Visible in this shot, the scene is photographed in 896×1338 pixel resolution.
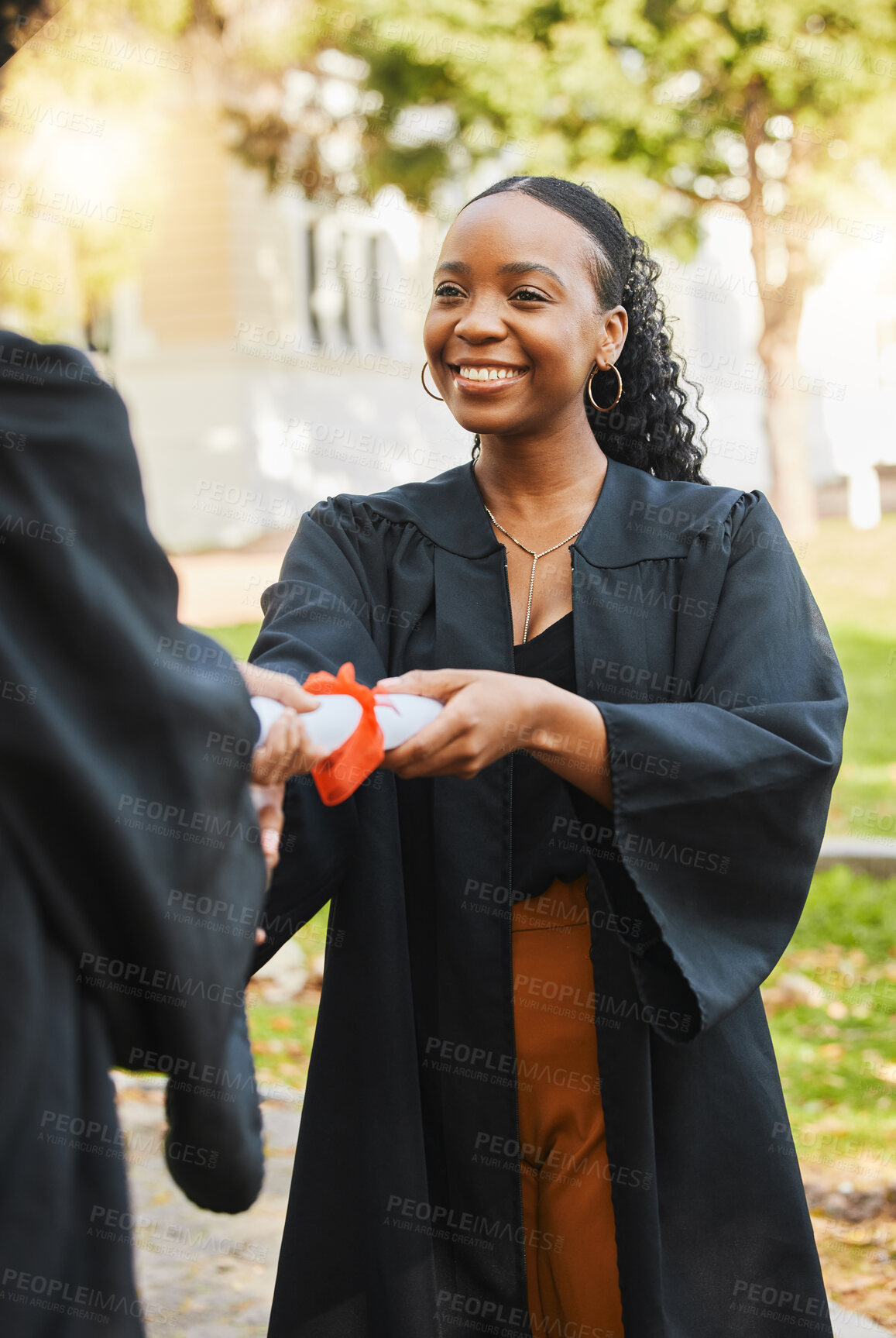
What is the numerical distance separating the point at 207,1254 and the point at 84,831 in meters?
3.41

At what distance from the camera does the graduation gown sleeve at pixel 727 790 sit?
2287 millimetres

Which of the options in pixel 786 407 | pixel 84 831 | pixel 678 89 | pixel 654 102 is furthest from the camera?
pixel 786 407

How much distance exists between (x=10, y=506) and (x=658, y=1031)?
1.46m

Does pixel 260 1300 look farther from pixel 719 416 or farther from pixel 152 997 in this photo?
pixel 719 416

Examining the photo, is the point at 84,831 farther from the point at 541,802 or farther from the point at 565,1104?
the point at 565,1104

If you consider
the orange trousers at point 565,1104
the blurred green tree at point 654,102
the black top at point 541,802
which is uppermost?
the blurred green tree at point 654,102

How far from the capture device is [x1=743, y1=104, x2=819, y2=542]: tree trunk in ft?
48.5

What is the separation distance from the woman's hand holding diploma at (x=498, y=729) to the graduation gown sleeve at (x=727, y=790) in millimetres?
46

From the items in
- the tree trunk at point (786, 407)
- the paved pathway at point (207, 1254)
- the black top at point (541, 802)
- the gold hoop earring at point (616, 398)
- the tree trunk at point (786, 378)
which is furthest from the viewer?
the tree trunk at point (786, 407)

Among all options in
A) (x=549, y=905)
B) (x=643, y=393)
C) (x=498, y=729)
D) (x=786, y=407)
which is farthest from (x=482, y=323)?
(x=786, y=407)

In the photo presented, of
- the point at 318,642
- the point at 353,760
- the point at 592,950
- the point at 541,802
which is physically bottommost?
the point at 592,950

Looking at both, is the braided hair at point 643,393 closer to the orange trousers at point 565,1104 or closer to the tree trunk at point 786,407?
the orange trousers at point 565,1104

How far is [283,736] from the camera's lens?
2.04 meters

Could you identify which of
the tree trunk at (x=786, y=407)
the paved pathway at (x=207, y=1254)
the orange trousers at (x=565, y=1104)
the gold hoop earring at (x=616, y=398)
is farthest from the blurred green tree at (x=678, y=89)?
the orange trousers at (x=565, y=1104)
